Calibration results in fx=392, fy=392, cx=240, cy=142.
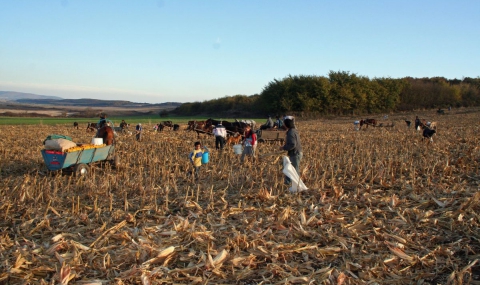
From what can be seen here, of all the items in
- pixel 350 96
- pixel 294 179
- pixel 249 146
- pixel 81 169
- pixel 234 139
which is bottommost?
pixel 81 169

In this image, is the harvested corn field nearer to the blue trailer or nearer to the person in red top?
the blue trailer

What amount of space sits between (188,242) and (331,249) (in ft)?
6.65

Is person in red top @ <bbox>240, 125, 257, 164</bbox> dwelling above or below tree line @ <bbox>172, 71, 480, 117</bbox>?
below

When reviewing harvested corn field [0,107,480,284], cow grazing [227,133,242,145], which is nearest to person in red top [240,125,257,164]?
harvested corn field [0,107,480,284]

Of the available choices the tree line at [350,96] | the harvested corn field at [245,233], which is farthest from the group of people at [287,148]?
the tree line at [350,96]

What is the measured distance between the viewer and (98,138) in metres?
11.1

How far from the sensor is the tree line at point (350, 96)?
187 ft

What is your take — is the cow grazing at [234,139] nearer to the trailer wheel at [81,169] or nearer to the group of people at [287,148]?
the group of people at [287,148]

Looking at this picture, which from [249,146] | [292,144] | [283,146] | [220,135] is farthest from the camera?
[220,135]

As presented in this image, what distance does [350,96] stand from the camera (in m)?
57.7

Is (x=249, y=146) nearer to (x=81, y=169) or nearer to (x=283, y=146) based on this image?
(x=283, y=146)

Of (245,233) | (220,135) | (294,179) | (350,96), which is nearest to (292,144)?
(294,179)

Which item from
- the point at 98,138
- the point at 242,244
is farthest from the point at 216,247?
the point at 98,138

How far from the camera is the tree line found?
5700 cm
